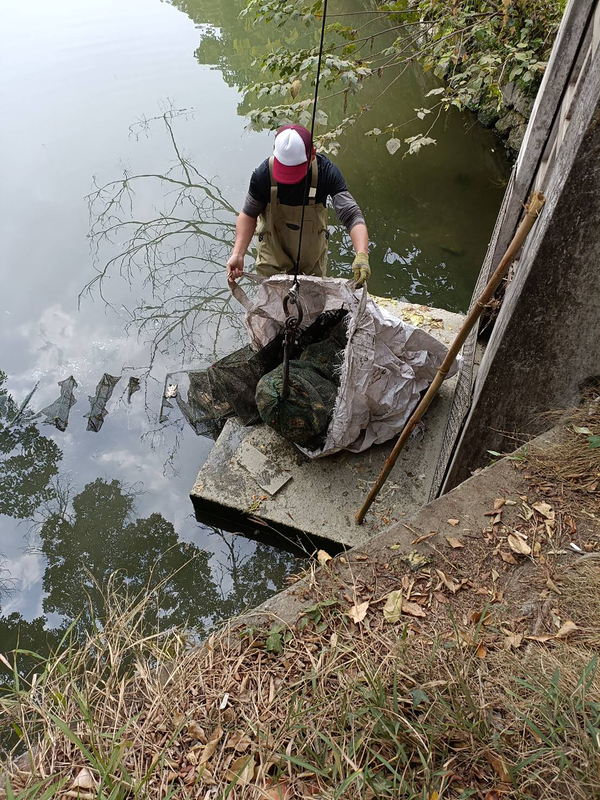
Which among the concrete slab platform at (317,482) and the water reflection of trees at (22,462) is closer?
the concrete slab platform at (317,482)

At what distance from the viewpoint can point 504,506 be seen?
2178mm

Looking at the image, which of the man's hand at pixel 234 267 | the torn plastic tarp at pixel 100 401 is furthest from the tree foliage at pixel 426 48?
the torn plastic tarp at pixel 100 401

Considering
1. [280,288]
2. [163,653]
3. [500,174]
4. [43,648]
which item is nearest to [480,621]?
[163,653]

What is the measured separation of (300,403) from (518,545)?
151 cm

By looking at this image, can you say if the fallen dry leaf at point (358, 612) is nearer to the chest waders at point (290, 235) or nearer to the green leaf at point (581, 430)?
the green leaf at point (581, 430)

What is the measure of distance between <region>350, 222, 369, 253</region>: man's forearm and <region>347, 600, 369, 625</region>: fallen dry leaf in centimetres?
209

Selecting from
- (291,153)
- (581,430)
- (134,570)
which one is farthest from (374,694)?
(291,153)

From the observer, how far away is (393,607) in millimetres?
1900

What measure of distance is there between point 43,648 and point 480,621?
2.79m

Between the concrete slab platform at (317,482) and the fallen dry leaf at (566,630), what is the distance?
1.46 m

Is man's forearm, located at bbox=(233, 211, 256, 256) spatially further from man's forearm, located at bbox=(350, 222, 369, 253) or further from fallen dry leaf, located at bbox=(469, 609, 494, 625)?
fallen dry leaf, located at bbox=(469, 609, 494, 625)

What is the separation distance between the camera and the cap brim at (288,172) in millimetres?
3123

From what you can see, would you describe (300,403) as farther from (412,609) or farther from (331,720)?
(331,720)

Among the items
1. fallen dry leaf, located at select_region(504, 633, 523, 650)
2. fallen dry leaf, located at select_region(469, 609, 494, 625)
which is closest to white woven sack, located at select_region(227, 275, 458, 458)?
fallen dry leaf, located at select_region(469, 609, 494, 625)
